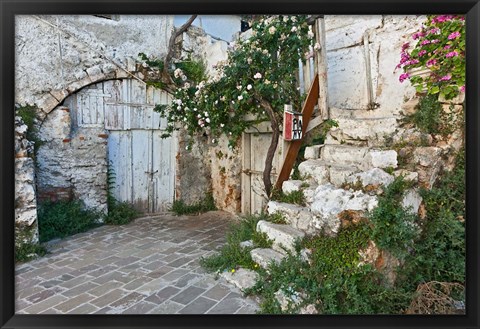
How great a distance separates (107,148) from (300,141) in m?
4.13

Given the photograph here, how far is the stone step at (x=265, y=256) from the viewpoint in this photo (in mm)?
3176

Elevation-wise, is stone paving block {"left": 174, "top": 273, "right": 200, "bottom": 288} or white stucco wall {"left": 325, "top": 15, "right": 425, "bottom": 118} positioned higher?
white stucco wall {"left": 325, "top": 15, "right": 425, "bottom": 118}

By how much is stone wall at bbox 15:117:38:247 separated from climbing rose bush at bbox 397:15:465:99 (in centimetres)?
555

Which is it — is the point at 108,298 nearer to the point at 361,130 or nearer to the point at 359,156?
the point at 359,156

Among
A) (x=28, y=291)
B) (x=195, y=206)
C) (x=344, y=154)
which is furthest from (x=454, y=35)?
(x=195, y=206)

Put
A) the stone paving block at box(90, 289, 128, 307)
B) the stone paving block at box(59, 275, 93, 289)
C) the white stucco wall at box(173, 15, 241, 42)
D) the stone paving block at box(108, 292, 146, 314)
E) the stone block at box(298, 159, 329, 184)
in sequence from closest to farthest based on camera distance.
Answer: the stone paving block at box(108, 292, 146, 314), the stone paving block at box(90, 289, 128, 307), the stone paving block at box(59, 275, 93, 289), the stone block at box(298, 159, 329, 184), the white stucco wall at box(173, 15, 241, 42)

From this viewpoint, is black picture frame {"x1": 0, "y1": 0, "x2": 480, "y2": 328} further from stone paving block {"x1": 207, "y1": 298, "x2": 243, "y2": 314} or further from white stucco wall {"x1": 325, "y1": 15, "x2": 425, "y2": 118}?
white stucco wall {"x1": 325, "y1": 15, "x2": 425, "y2": 118}

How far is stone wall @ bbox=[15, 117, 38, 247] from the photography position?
4105 millimetres

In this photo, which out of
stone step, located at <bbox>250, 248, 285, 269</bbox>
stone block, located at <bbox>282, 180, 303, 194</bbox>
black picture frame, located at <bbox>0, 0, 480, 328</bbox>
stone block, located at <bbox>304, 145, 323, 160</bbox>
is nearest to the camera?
black picture frame, located at <bbox>0, 0, 480, 328</bbox>

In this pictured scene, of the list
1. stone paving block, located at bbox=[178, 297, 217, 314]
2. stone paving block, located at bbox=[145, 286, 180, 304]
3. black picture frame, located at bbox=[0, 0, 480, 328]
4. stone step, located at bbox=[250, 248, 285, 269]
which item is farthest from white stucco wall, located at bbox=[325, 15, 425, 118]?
stone paving block, located at bbox=[145, 286, 180, 304]

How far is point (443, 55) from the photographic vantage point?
338 cm

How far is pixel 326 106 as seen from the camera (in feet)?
14.1

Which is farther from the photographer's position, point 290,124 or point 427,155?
point 290,124
